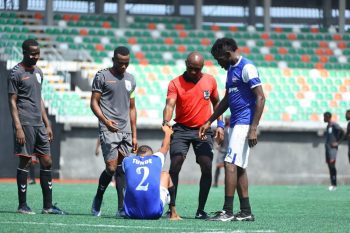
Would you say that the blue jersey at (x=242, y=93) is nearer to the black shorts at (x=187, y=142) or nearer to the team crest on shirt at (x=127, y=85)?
the black shorts at (x=187, y=142)

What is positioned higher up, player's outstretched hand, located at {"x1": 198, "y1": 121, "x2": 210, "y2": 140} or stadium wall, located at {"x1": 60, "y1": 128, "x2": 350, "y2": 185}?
player's outstretched hand, located at {"x1": 198, "y1": 121, "x2": 210, "y2": 140}

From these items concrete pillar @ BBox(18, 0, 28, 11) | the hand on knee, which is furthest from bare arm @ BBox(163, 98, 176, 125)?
concrete pillar @ BBox(18, 0, 28, 11)

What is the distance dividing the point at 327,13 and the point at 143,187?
32.7m

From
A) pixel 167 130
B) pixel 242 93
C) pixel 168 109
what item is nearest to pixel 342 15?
pixel 168 109

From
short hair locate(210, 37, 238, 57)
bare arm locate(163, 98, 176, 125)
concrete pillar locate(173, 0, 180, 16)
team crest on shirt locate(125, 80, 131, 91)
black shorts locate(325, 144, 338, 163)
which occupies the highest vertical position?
concrete pillar locate(173, 0, 180, 16)

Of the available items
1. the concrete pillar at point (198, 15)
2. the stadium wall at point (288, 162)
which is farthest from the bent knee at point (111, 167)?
the concrete pillar at point (198, 15)

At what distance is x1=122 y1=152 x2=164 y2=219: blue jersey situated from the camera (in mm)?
11609

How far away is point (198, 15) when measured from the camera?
3950 cm

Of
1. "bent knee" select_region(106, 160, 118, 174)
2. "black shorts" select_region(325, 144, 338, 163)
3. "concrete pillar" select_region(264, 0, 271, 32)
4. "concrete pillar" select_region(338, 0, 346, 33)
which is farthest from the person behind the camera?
"concrete pillar" select_region(338, 0, 346, 33)

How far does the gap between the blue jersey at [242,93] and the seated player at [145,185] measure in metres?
0.83

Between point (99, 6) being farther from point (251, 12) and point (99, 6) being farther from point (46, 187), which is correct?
point (46, 187)

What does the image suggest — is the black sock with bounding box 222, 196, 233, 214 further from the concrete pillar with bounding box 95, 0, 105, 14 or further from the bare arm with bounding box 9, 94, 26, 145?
the concrete pillar with bounding box 95, 0, 105, 14

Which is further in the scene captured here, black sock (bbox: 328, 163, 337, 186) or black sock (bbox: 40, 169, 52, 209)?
black sock (bbox: 328, 163, 337, 186)

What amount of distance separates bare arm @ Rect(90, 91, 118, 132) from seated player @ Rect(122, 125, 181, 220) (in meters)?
0.86
